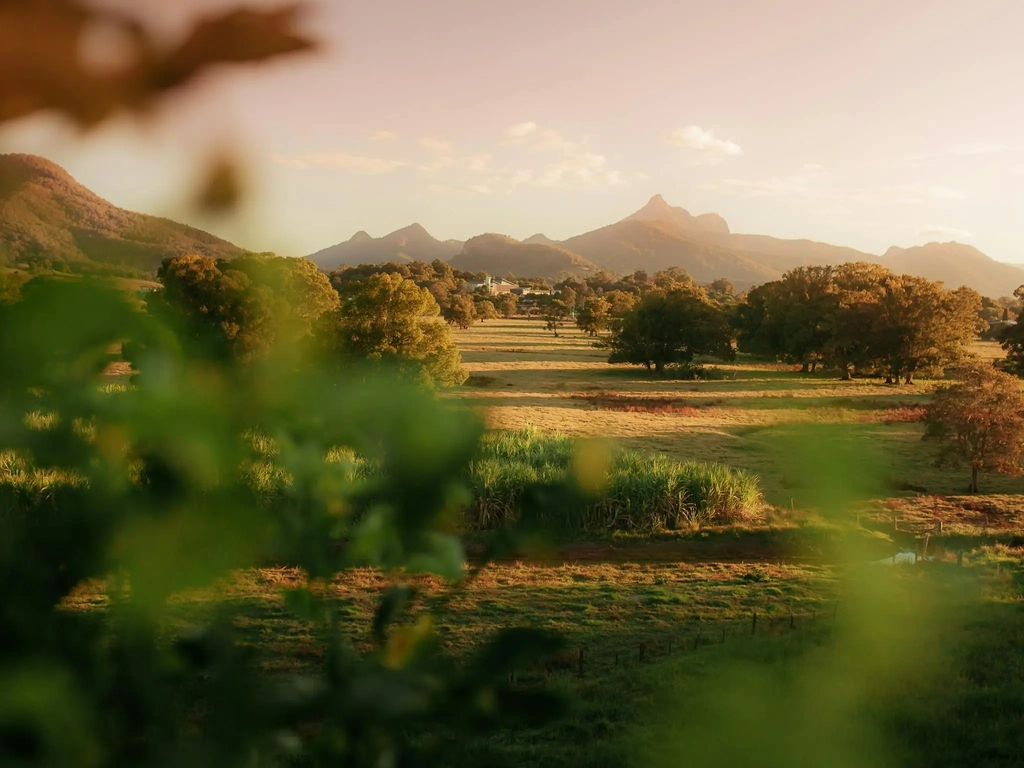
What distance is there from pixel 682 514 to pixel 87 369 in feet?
60.3

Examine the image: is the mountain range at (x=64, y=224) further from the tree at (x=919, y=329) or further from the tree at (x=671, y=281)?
the tree at (x=671, y=281)

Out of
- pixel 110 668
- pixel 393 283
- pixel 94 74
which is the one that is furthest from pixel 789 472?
pixel 393 283

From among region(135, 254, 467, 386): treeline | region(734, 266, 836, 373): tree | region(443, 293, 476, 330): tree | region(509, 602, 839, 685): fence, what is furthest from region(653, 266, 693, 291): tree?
region(135, 254, 467, 386): treeline

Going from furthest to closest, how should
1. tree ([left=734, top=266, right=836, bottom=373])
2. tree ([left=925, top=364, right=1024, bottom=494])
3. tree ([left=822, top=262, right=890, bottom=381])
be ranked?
tree ([left=734, top=266, right=836, bottom=373]), tree ([left=822, top=262, right=890, bottom=381]), tree ([left=925, top=364, right=1024, bottom=494])

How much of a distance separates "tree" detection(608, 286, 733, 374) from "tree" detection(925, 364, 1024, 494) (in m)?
30.2

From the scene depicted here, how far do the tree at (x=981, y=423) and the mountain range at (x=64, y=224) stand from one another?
82.6ft

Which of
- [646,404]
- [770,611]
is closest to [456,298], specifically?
[646,404]

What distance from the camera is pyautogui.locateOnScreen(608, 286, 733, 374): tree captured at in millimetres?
53750

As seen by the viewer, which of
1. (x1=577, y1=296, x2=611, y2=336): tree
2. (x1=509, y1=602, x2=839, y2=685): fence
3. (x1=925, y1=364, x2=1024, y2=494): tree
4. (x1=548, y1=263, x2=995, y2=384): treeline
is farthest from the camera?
(x1=577, y1=296, x2=611, y2=336): tree

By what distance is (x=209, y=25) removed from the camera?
736 mm

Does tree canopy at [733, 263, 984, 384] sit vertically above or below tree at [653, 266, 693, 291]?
below

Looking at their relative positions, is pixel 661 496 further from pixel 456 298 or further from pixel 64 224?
pixel 456 298

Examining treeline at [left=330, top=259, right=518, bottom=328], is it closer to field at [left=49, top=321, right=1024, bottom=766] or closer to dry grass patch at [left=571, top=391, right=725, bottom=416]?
dry grass patch at [left=571, top=391, right=725, bottom=416]

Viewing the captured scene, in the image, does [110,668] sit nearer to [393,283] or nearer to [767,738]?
[767,738]
